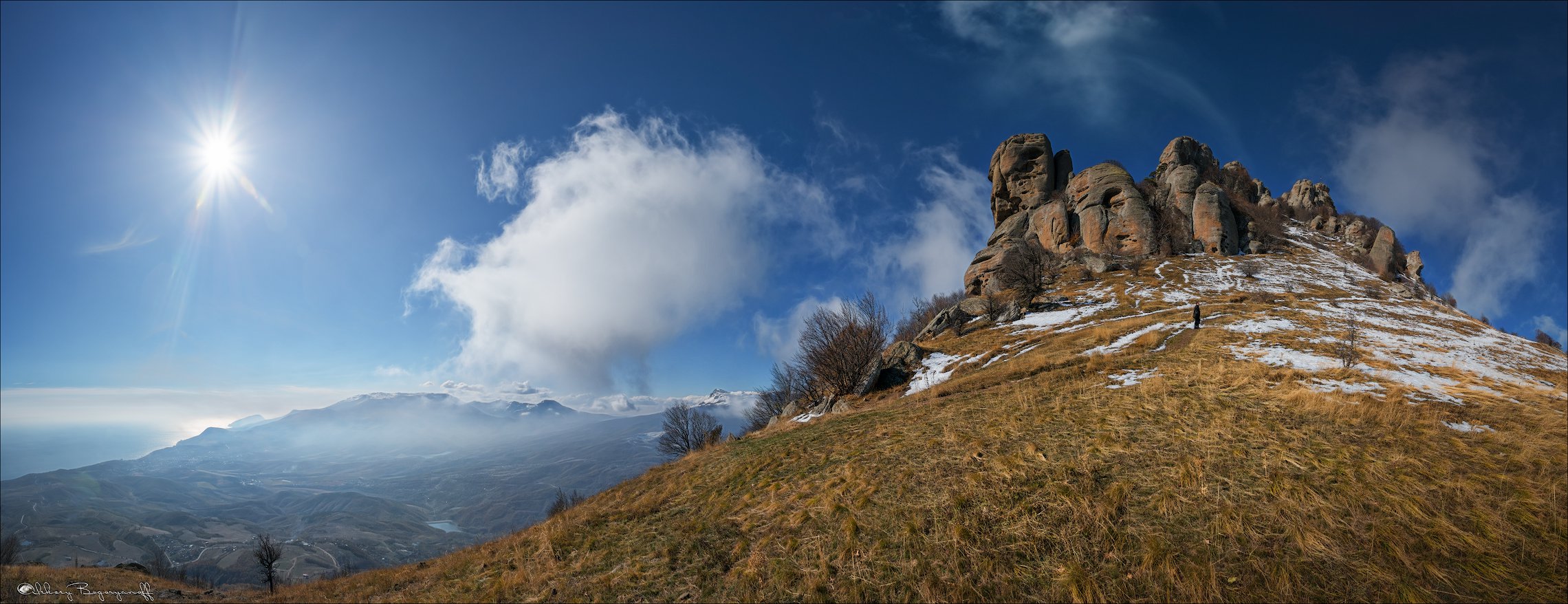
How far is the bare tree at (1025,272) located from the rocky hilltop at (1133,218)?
58 cm

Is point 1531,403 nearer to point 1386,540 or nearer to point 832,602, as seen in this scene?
point 1386,540

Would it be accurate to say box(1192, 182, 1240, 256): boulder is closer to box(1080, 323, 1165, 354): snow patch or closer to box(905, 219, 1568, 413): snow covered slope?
box(905, 219, 1568, 413): snow covered slope

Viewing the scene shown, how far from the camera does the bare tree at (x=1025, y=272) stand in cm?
4881

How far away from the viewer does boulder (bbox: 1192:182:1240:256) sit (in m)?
66.5

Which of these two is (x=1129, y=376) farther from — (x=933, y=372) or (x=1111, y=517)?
(x=933, y=372)

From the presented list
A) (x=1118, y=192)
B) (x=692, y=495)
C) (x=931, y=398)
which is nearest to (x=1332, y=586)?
(x=692, y=495)

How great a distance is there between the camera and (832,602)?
6.29 metres

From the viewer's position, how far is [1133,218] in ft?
227

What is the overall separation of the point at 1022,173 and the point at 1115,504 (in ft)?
309

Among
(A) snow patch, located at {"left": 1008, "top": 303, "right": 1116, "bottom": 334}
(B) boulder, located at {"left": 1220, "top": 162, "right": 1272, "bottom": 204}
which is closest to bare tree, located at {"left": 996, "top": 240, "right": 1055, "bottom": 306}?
(A) snow patch, located at {"left": 1008, "top": 303, "right": 1116, "bottom": 334}

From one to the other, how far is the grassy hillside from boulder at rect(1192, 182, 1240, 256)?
6189 centimetres

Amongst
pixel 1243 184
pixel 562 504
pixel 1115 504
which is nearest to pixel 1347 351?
pixel 1115 504

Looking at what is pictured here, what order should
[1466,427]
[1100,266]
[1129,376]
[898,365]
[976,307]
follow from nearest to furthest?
[1466,427]
[1129,376]
[898,365]
[976,307]
[1100,266]

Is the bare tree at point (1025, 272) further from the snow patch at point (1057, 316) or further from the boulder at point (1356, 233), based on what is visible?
the boulder at point (1356, 233)
